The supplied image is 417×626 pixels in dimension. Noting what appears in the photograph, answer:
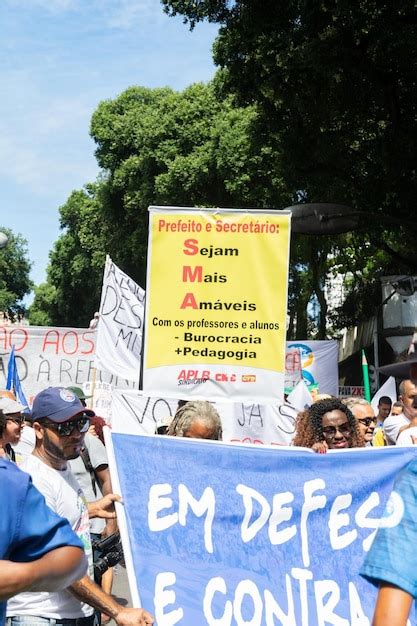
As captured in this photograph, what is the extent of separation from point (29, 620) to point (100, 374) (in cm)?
887

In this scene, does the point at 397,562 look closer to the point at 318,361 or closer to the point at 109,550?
the point at 109,550

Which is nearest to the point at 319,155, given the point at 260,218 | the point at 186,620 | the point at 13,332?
the point at 13,332

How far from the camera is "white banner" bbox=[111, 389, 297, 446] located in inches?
342

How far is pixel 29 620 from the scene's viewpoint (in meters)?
3.55

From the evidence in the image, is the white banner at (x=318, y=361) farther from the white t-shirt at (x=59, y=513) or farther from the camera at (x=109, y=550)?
the white t-shirt at (x=59, y=513)

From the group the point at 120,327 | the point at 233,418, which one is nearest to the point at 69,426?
the point at 233,418

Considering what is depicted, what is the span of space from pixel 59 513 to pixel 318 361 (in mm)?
12499

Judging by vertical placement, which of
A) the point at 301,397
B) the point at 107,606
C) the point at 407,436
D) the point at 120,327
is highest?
the point at 120,327

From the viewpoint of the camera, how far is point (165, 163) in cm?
3081

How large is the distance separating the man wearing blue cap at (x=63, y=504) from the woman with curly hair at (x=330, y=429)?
114 cm

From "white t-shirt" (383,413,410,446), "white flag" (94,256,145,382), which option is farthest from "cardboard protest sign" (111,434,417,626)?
"white flag" (94,256,145,382)

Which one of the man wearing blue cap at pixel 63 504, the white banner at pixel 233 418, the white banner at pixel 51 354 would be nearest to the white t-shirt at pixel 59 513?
the man wearing blue cap at pixel 63 504

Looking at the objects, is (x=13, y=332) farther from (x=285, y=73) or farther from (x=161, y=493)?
(x=161, y=493)

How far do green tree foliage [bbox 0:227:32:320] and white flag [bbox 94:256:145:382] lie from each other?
71.1 meters
